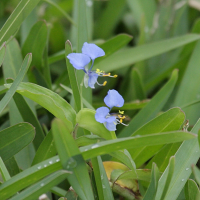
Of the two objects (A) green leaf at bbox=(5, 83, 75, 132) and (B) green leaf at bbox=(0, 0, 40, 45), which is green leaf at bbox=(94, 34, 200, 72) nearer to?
(B) green leaf at bbox=(0, 0, 40, 45)

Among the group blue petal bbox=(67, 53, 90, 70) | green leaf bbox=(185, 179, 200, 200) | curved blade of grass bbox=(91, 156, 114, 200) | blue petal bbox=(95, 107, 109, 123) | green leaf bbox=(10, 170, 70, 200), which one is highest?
blue petal bbox=(67, 53, 90, 70)

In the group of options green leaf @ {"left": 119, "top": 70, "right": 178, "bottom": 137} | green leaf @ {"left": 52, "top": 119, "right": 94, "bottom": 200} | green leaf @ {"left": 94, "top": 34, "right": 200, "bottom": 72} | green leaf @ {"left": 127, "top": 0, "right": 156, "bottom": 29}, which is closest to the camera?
green leaf @ {"left": 52, "top": 119, "right": 94, "bottom": 200}

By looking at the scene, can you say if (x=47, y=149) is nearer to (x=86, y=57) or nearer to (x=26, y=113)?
(x=26, y=113)

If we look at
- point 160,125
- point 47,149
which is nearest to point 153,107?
point 160,125

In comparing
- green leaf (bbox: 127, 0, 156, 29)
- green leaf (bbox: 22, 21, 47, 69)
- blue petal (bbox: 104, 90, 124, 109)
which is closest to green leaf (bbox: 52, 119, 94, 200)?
blue petal (bbox: 104, 90, 124, 109)

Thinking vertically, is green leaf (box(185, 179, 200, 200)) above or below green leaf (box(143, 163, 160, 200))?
below

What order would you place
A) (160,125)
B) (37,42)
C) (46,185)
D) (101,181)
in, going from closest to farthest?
(46,185)
(101,181)
(160,125)
(37,42)

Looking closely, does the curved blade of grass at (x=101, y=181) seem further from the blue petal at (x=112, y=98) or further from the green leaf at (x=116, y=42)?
the green leaf at (x=116, y=42)

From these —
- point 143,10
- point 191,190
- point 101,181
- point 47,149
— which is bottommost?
point 191,190
